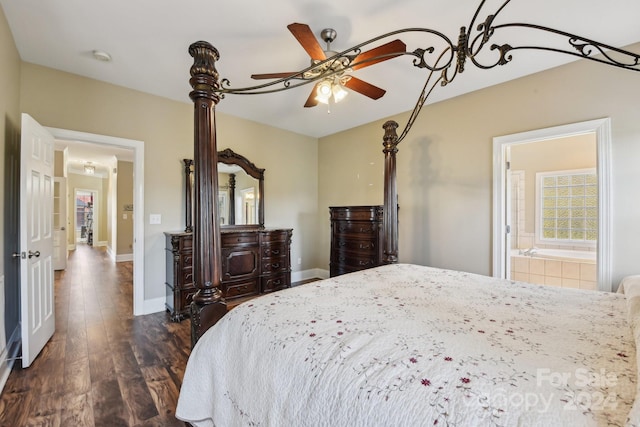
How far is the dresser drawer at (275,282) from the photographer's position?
388cm

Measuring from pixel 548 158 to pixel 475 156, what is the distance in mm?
2378

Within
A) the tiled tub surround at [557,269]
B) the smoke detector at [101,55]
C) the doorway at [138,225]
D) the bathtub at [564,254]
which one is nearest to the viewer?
the smoke detector at [101,55]

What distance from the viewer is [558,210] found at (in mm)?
4516

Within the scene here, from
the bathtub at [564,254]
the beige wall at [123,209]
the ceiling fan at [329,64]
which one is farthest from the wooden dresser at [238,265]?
the beige wall at [123,209]

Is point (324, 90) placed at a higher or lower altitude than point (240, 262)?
higher

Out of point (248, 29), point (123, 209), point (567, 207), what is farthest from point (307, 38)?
point (123, 209)

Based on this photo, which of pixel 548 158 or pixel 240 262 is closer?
pixel 240 262

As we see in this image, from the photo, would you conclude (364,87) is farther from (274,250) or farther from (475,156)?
(274,250)

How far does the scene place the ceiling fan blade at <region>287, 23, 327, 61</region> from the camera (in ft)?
5.60

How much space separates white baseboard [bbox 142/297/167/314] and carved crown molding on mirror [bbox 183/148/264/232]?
1.18 m

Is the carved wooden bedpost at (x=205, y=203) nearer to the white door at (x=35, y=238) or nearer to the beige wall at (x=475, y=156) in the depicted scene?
the white door at (x=35, y=238)

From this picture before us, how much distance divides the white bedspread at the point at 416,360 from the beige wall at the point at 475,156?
5.35 ft

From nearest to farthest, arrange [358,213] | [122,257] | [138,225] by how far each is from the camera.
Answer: [138,225] < [358,213] < [122,257]

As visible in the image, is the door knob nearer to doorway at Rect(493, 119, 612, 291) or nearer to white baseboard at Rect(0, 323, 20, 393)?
white baseboard at Rect(0, 323, 20, 393)
